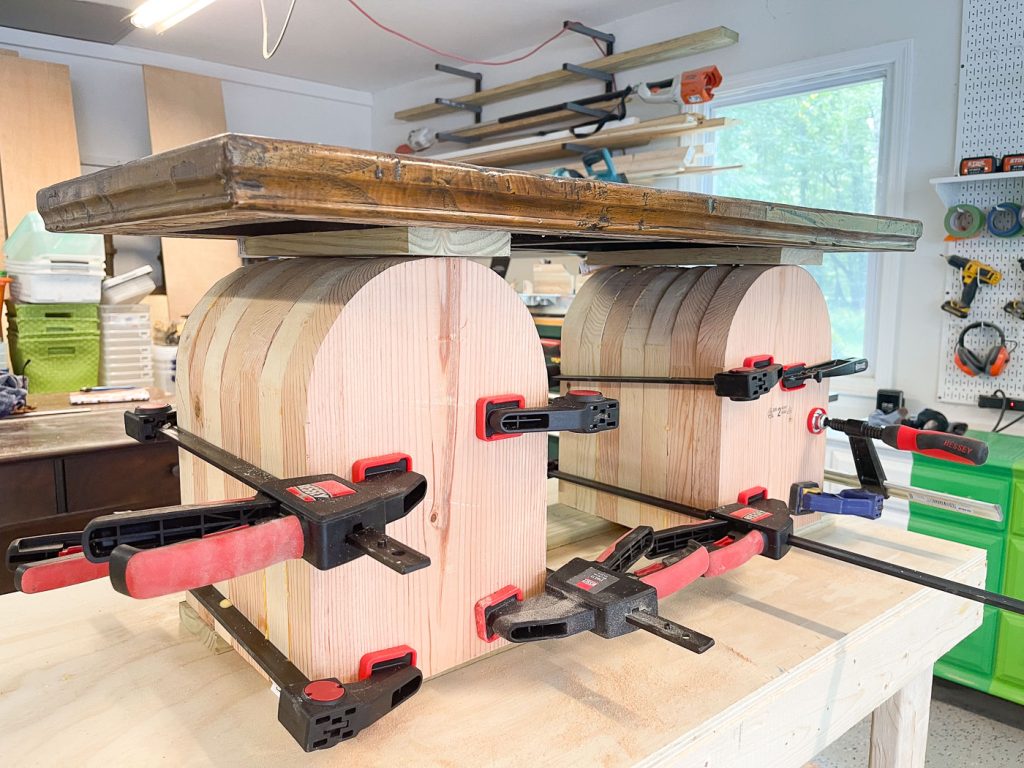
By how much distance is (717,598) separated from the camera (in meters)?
0.92

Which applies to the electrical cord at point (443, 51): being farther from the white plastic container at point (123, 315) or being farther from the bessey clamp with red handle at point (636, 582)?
the bessey clamp with red handle at point (636, 582)

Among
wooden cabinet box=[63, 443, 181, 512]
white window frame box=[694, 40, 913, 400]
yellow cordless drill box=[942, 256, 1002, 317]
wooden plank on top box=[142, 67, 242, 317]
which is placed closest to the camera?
wooden cabinet box=[63, 443, 181, 512]

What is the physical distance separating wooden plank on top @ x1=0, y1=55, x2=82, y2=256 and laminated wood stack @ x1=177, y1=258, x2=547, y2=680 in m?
4.06

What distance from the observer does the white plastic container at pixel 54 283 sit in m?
3.21

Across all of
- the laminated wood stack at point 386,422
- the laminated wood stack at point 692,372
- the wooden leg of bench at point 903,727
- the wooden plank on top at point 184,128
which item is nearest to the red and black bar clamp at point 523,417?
the laminated wood stack at point 386,422

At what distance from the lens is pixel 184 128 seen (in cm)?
456

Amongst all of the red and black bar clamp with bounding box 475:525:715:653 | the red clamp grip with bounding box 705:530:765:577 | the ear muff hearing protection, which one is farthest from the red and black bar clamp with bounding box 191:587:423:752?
the ear muff hearing protection

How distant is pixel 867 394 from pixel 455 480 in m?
2.63

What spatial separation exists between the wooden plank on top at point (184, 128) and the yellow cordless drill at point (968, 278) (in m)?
3.80

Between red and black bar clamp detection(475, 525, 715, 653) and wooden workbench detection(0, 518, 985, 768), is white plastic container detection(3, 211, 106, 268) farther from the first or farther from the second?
red and black bar clamp detection(475, 525, 715, 653)

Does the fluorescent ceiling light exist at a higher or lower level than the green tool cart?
higher

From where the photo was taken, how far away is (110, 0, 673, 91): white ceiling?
140 inches

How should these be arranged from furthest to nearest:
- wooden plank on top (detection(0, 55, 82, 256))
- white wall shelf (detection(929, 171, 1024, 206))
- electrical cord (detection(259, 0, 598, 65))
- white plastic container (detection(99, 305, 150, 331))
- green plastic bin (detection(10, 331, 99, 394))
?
1. wooden plank on top (detection(0, 55, 82, 256))
2. electrical cord (detection(259, 0, 598, 65))
3. white plastic container (detection(99, 305, 150, 331))
4. green plastic bin (detection(10, 331, 99, 394))
5. white wall shelf (detection(929, 171, 1024, 206))

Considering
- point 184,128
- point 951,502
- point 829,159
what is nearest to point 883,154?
point 829,159
